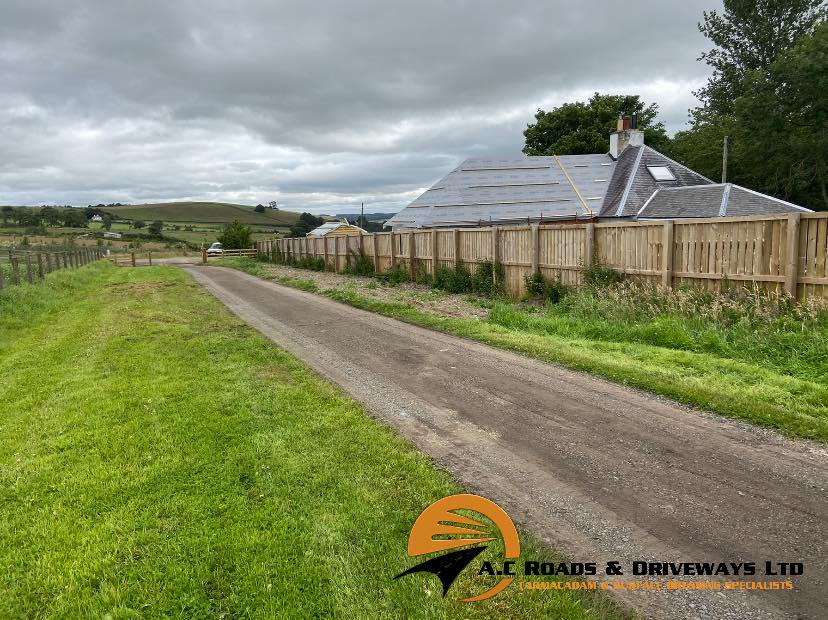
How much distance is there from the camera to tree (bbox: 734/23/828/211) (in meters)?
30.1

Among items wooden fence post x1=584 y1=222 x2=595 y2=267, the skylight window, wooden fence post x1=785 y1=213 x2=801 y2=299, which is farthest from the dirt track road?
the skylight window

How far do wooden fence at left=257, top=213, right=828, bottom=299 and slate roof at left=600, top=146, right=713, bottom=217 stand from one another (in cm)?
1062

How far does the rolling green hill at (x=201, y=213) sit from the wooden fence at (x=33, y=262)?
259 feet

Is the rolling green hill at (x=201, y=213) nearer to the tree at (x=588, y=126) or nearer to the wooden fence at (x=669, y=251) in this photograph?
the tree at (x=588, y=126)

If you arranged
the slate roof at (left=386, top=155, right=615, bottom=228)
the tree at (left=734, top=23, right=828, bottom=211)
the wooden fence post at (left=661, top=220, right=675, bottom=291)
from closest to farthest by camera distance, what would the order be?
1. the wooden fence post at (left=661, top=220, right=675, bottom=291)
2. the slate roof at (left=386, top=155, right=615, bottom=228)
3. the tree at (left=734, top=23, right=828, bottom=211)

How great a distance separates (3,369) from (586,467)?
843cm

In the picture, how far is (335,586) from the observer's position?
2.72 meters

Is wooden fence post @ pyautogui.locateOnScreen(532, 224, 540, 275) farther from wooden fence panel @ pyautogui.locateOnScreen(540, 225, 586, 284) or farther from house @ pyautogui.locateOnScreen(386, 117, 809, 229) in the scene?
house @ pyautogui.locateOnScreen(386, 117, 809, 229)

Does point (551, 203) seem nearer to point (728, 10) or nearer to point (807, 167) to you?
point (807, 167)

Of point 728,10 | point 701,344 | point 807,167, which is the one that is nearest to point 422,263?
point 701,344

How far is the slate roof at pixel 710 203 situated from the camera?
60.3 ft

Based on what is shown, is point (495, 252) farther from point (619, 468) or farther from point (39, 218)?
point (39, 218)

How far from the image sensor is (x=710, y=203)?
20.1 meters

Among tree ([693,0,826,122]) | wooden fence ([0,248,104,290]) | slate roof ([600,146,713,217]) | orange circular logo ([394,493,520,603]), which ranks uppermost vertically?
tree ([693,0,826,122])
